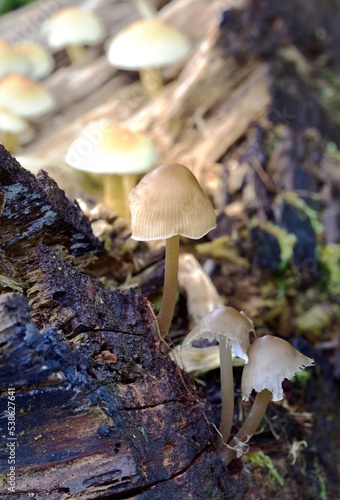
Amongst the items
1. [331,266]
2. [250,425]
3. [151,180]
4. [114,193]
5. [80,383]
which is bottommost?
[331,266]

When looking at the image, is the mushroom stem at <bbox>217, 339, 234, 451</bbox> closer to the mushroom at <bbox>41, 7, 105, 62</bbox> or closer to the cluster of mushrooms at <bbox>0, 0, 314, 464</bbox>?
the cluster of mushrooms at <bbox>0, 0, 314, 464</bbox>

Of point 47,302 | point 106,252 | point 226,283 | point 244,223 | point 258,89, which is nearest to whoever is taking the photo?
point 47,302

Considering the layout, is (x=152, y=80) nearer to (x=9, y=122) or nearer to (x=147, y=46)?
(x=147, y=46)

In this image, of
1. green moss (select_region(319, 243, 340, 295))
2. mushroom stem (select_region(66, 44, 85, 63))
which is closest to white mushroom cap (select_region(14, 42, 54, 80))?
mushroom stem (select_region(66, 44, 85, 63))

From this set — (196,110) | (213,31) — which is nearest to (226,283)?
(196,110)

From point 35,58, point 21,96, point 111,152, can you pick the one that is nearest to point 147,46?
point 21,96

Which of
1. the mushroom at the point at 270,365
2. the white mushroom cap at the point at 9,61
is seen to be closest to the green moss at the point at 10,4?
the white mushroom cap at the point at 9,61

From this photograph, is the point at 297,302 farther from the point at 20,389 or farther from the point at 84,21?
the point at 84,21
